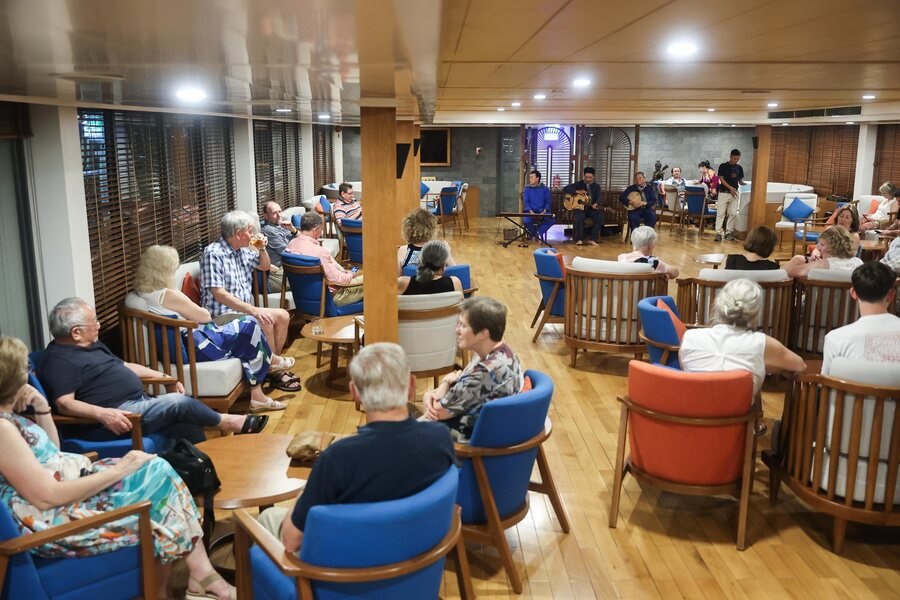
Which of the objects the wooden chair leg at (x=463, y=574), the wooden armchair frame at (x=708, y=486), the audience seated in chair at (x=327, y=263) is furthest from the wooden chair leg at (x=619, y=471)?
the audience seated in chair at (x=327, y=263)

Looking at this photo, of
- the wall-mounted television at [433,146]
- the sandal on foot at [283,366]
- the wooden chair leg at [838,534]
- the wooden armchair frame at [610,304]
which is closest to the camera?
the wooden chair leg at [838,534]

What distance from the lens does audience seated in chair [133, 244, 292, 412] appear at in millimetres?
4832

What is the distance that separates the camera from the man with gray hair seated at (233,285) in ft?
19.1

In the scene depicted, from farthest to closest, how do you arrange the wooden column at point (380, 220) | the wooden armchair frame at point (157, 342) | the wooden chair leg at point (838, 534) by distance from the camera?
the wooden column at point (380, 220)
the wooden armchair frame at point (157, 342)
the wooden chair leg at point (838, 534)

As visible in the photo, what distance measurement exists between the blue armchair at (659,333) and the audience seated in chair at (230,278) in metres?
2.75

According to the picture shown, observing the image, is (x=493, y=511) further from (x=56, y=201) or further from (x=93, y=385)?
(x=56, y=201)

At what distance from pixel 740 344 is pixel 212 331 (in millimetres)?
3255

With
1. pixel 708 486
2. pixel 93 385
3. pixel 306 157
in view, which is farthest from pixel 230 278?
pixel 306 157

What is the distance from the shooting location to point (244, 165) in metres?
9.67

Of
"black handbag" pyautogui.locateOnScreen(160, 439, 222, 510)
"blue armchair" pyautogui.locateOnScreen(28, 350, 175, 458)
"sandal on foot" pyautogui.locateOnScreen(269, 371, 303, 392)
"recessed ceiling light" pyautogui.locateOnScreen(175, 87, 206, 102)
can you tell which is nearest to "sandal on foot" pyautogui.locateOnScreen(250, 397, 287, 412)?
"sandal on foot" pyautogui.locateOnScreen(269, 371, 303, 392)

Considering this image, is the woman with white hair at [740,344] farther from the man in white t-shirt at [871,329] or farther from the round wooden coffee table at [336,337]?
the round wooden coffee table at [336,337]

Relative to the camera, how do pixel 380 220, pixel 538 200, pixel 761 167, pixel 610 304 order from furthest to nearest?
1. pixel 538 200
2. pixel 761 167
3. pixel 610 304
4. pixel 380 220

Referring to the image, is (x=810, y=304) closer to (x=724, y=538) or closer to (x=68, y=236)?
(x=724, y=538)

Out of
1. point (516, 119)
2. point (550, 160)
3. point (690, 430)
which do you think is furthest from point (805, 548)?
point (550, 160)
